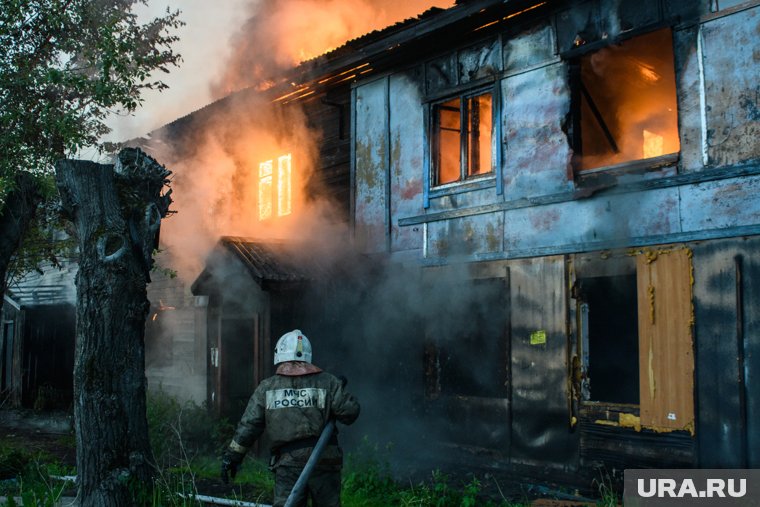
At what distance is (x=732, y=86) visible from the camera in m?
7.56

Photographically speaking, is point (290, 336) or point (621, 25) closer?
point (290, 336)

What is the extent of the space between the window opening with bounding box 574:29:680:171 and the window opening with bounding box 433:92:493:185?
4.92 feet

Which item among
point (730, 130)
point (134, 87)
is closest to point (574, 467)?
point (730, 130)

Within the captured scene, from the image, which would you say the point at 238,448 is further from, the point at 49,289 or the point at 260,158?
the point at 49,289

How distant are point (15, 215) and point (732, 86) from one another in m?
9.15

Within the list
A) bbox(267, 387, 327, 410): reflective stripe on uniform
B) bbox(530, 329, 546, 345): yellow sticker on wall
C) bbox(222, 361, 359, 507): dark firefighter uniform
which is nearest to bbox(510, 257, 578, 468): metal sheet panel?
bbox(530, 329, 546, 345): yellow sticker on wall

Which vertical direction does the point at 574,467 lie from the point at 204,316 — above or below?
below

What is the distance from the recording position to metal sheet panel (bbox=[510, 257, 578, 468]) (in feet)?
28.5

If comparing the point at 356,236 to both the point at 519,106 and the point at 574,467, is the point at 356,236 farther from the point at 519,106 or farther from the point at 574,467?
the point at 574,467

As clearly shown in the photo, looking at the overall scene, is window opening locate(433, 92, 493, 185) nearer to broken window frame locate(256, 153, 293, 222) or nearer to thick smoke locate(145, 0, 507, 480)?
thick smoke locate(145, 0, 507, 480)

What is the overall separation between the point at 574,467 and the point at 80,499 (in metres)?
5.69

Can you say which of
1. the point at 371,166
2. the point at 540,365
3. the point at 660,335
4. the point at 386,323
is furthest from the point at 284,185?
the point at 660,335

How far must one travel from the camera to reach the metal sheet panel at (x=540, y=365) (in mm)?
8680

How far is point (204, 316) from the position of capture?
1516 cm
